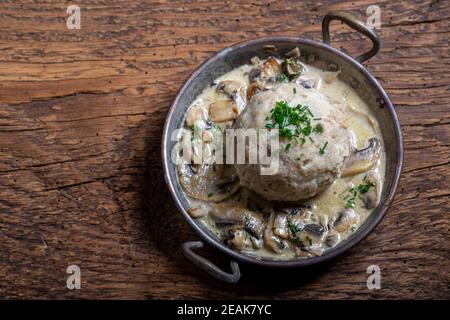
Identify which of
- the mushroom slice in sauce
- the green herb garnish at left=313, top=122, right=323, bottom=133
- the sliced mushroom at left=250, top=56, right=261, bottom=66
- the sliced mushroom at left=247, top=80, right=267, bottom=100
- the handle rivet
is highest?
the sliced mushroom at left=250, top=56, right=261, bottom=66

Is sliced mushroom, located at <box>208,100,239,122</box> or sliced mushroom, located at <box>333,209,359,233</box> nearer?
sliced mushroom, located at <box>333,209,359,233</box>

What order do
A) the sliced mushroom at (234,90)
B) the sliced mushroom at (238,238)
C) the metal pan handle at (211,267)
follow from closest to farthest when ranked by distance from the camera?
the metal pan handle at (211,267) < the sliced mushroom at (238,238) < the sliced mushroom at (234,90)

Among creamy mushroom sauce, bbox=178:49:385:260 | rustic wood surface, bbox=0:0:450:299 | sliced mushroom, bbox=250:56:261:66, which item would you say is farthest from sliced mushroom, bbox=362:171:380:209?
sliced mushroom, bbox=250:56:261:66

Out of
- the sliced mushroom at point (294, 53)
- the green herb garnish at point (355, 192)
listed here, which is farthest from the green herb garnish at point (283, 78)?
the green herb garnish at point (355, 192)

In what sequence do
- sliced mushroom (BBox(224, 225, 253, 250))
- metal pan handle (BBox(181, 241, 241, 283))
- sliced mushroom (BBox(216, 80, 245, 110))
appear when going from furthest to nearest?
sliced mushroom (BBox(216, 80, 245, 110)) < sliced mushroom (BBox(224, 225, 253, 250)) < metal pan handle (BBox(181, 241, 241, 283))

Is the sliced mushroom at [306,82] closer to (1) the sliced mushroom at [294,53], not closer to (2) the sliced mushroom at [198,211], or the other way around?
(1) the sliced mushroom at [294,53]

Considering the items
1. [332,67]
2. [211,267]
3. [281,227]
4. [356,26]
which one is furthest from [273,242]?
[356,26]

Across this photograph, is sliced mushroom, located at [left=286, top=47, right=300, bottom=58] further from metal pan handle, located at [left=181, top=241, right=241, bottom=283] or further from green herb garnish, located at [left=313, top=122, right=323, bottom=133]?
metal pan handle, located at [left=181, top=241, right=241, bottom=283]
